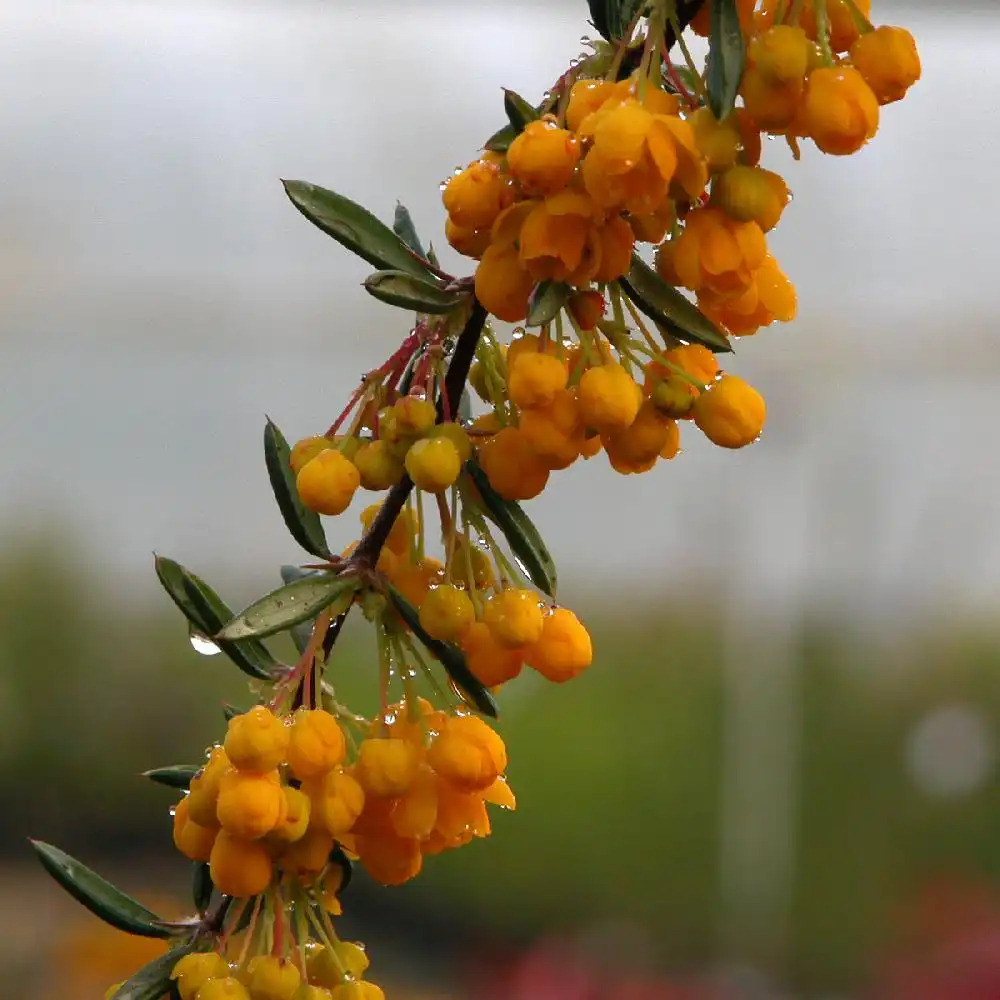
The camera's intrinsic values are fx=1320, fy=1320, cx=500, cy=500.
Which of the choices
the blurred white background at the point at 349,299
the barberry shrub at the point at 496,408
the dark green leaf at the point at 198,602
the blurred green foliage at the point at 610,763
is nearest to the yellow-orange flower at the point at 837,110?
the barberry shrub at the point at 496,408

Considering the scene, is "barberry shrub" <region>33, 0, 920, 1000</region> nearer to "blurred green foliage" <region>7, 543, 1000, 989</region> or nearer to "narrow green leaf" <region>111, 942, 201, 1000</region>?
"narrow green leaf" <region>111, 942, 201, 1000</region>

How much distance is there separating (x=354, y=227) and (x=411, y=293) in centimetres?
3

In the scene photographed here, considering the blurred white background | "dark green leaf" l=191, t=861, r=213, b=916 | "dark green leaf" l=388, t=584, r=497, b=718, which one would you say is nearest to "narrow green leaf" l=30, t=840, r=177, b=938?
"dark green leaf" l=191, t=861, r=213, b=916

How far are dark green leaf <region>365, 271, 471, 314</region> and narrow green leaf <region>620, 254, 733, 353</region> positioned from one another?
0.04 metres

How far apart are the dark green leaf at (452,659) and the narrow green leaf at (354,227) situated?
8 centimetres

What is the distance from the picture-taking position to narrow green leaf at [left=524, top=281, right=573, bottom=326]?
292 mm

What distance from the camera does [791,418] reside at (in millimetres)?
2828

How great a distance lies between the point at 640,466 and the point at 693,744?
2544 mm

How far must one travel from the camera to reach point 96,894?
41cm

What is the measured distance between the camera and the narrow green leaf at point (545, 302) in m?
0.29

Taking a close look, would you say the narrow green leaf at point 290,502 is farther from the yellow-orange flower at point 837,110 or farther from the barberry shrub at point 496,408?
the yellow-orange flower at point 837,110

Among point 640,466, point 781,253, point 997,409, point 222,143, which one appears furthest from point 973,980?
point 640,466

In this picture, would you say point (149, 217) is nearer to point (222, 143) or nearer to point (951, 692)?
point (222, 143)

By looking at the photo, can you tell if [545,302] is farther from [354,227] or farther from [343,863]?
[343,863]
